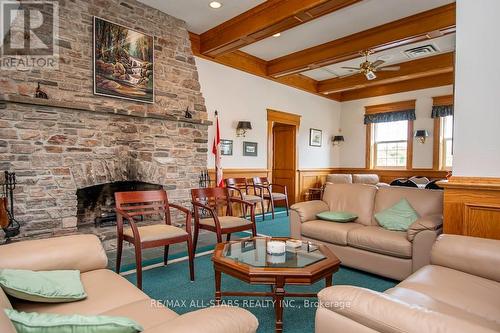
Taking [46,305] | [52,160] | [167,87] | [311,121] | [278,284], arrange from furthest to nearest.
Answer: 1. [311,121]
2. [167,87]
3. [52,160]
4. [278,284]
5. [46,305]

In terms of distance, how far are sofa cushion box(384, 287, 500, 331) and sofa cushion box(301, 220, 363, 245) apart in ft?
4.40

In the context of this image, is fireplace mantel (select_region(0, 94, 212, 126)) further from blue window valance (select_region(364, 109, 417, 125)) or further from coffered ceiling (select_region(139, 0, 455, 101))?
blue window valance (select_region(364, 109, 417, 125))

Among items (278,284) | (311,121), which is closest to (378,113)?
(311,121)

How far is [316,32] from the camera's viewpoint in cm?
478

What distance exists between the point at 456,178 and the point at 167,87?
372cm

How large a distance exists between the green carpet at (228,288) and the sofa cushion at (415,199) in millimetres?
790

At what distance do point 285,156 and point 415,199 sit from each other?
14.2 ft

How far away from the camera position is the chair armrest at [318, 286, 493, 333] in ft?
2.90

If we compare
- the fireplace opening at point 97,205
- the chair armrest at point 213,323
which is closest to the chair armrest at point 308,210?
the fireplace opening at point 97,205

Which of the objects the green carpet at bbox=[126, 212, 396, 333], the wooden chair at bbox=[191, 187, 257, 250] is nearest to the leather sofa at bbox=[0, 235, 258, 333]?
the green carpet at bbox=[126, 212, 396, 333]

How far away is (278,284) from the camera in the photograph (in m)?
1.81

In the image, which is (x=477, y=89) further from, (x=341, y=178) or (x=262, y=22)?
(x=341, y=178)

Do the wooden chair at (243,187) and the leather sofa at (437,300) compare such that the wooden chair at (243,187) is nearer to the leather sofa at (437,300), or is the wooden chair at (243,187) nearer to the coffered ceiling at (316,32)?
the coffered ceiling at (316,32)

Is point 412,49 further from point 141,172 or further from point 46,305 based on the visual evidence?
point 46,305
